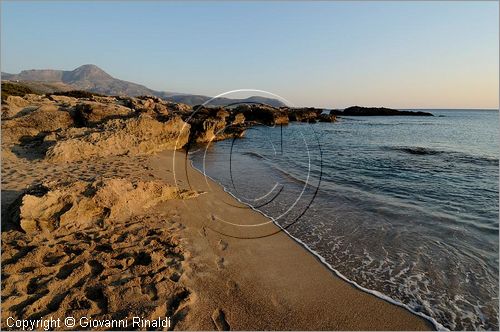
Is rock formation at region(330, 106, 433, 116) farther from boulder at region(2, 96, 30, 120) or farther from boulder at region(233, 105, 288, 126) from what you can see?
boulder at region(2, 96, 30, 120)

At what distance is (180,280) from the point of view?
442 cm

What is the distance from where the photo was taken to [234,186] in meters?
11.1

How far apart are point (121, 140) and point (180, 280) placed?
10878 millimetres

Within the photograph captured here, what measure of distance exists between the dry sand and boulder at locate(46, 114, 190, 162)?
186 inches

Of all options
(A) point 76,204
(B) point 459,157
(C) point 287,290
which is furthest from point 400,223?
(B) point 459,157

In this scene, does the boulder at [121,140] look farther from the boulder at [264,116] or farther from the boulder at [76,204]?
the boulder at [264,116]

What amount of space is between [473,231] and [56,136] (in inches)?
606

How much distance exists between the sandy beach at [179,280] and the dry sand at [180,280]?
0.01m

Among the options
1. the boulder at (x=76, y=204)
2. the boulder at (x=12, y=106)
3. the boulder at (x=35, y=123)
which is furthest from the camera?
the boulder at (x=12, y=106)

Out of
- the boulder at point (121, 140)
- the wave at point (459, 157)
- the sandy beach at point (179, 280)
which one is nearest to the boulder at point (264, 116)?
the wave at point (459, 157)

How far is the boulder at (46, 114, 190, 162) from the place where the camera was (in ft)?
36.3

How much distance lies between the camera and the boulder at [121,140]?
436 inches

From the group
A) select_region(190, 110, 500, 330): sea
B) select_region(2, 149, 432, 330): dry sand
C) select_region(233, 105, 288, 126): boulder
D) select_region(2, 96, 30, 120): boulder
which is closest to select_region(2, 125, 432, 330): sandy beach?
select_region(2, 149, 432, 330): dry sand

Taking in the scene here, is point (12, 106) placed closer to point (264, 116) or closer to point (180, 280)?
point (180, 280)
